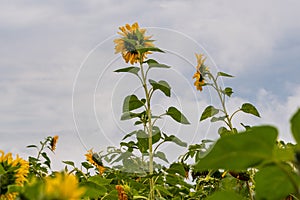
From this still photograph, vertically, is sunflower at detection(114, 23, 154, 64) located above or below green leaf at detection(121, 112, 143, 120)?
above

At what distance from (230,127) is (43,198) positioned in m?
1.17

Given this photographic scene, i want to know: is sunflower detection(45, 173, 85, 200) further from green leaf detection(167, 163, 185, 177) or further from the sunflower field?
green leaf detection(167, 163, 185, 177)

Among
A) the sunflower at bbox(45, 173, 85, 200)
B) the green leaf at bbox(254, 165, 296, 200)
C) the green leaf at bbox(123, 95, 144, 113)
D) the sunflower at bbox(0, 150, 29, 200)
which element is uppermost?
the green leaf at bbox(123, 95, 144, 113)

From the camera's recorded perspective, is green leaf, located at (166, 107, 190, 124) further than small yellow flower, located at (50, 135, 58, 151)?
No

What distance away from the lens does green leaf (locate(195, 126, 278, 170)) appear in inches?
12.4

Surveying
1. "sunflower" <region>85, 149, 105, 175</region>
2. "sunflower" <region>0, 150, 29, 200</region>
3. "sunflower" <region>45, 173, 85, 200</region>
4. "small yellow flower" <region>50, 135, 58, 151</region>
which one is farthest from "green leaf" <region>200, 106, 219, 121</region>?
"small yellow flower" <region>50, 135, 58, 151</region>

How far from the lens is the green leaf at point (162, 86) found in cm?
139

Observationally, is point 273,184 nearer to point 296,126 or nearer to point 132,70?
point 296,126

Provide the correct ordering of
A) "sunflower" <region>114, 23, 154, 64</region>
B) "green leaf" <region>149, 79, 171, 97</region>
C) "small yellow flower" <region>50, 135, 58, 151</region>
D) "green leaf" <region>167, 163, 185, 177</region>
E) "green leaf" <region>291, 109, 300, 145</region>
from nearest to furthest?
"green leaf" <region>291, 109, 300, 145</region>, "green leaf" <region>167, 163, 185, 177</region>, "green leaf" <region>149, 79, 171, 97</region>, "sunflower" <region>114, 23, 154, 64</region>, "small yellow flower" <region>50, 135, 58, 151</region>

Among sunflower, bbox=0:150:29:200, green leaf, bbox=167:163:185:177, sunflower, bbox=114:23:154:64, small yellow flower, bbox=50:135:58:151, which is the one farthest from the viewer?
small yellow flower, bbox=50:135:58:151

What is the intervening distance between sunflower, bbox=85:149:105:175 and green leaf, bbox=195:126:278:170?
1.28m

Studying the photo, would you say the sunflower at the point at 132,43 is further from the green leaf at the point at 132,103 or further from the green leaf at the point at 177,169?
the green leaf at the point at 177,169

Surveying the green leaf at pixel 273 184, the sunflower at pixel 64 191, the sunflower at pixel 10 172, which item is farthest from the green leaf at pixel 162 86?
the sunflower at pixel 64 191

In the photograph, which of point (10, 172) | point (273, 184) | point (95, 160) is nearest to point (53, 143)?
point (95, 160)
